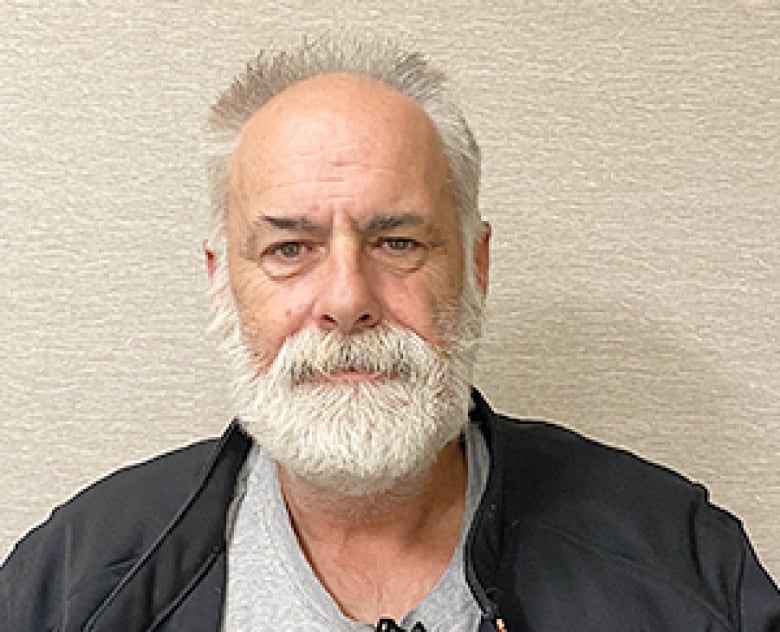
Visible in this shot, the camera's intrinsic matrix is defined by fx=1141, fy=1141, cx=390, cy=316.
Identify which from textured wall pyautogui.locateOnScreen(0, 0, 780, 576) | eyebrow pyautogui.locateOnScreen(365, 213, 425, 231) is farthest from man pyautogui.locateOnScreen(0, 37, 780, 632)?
textured wall pyautogui.locateOnScreen(0, 0, 780, 576)

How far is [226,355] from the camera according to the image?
1171 millimetres

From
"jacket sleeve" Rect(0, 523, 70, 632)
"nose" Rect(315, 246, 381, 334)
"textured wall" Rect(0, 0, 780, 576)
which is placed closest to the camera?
"nose" Rect(315, 246, 381, 334)

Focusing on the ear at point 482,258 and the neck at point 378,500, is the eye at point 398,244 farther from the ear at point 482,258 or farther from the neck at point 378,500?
the neck at point 378,500

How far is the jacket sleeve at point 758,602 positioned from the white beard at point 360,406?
33cm

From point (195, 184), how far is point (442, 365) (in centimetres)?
49

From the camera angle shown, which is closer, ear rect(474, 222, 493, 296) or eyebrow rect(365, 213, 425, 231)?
eyebrow rect(365, 213, 425, 231)

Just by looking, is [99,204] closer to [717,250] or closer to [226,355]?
[226,355]

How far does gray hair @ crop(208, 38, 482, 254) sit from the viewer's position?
45.4 inches

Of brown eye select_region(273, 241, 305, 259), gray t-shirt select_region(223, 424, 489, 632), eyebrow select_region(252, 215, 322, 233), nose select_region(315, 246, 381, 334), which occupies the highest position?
eyebrow select_region(252, 215, 322, 233)

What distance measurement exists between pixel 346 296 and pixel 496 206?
0.46m

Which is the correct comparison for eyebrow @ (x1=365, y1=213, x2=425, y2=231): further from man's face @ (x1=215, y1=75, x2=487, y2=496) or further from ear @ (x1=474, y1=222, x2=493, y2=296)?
ear @ (x1=474, y1=222, x2=493, y2=296)

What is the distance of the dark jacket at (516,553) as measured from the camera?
1.10 m

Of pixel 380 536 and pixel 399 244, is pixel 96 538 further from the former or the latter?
pixel 399 244

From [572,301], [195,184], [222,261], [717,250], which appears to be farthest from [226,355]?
[717,250]
